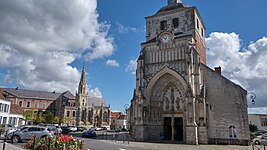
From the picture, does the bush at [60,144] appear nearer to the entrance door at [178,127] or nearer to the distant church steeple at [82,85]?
the entrance door at [178,127]

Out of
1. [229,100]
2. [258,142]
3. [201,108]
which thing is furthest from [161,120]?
[258,142]

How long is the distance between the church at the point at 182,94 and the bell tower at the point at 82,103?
50.5 m

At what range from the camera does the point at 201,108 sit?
2338 centimetres

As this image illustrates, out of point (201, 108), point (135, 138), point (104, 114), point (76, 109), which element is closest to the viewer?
point (201, 108)

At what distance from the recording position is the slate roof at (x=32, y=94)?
73562mm

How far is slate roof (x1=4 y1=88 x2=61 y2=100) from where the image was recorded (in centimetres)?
7356

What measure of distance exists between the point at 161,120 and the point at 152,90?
4007mm

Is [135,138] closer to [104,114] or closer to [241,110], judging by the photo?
[241,110]

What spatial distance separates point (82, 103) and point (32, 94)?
18.5 m

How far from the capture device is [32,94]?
76562 mm

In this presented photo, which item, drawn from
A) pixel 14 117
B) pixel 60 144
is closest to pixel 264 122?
pixel 60 144

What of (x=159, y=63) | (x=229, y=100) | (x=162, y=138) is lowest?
(x=162, y=138)

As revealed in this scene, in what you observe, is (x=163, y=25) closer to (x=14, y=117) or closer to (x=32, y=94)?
(x=14, y=117)

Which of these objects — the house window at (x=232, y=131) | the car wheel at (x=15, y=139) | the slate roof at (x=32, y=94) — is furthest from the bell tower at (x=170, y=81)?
the slate roof at (x=32, y=94)
